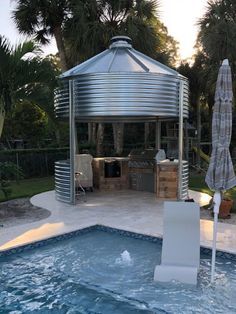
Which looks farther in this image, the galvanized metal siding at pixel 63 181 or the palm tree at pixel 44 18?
the palm tree at pixel 44 18

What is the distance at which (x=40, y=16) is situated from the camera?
16609 millimetres

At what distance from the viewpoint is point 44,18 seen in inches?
655

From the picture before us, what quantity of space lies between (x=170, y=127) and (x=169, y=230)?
21.3 meters

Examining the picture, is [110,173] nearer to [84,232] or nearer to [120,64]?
[120,64]

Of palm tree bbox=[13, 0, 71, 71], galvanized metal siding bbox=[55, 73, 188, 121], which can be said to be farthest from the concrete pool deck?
palm tree bbox=[13, 0, 71, 71]

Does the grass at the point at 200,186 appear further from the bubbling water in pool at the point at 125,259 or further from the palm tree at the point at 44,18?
the palm tree at the point at 44,18

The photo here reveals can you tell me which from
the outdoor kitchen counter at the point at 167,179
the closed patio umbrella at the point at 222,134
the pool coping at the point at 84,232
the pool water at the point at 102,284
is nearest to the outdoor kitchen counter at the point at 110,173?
the outdoor kitchen counter at the point at 167,179

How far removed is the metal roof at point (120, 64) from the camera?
33.8 ft

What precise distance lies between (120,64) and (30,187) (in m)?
6.27

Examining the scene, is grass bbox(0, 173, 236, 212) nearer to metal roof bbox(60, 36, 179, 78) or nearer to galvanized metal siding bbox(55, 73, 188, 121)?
galvanized metal siding bbox(55, 73, 188, 121)

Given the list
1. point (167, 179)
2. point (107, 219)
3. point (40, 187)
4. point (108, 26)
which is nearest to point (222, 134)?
point (107, 219)

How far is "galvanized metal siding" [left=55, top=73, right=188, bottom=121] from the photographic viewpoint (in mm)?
9836

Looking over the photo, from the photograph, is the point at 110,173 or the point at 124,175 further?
the point at 124,175

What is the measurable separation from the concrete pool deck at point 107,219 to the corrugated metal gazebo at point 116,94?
759 millimetres
